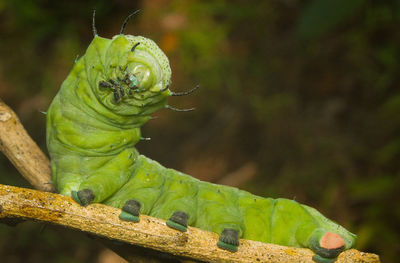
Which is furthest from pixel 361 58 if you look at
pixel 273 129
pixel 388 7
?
pixel 273 129

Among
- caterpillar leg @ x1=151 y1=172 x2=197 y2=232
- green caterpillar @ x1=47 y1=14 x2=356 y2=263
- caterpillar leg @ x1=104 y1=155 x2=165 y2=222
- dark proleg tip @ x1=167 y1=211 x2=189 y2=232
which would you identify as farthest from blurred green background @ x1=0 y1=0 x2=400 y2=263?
dark proleg tip @ x1=167 y1=211 x2=189 y2=232

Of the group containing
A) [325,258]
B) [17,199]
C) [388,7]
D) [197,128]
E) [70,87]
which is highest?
[388,7]

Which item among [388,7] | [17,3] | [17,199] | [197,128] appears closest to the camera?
[17,199]

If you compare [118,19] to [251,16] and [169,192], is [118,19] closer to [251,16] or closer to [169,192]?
[251,16]

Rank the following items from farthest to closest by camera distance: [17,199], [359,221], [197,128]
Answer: [197,128] → [359,221] → [17,199]

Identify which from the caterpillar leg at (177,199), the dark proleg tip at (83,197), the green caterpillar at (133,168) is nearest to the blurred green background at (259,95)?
the green caterpillar at (133,168)

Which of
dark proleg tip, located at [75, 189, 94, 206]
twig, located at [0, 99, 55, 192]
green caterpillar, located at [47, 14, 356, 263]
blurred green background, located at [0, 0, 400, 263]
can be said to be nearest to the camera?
dark proleg tip, located at [75, 189, 94, 206]

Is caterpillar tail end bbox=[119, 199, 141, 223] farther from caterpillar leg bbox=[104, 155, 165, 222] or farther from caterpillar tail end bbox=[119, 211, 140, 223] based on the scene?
caterpillar leg bbox=[104, 155, 165, 222]
